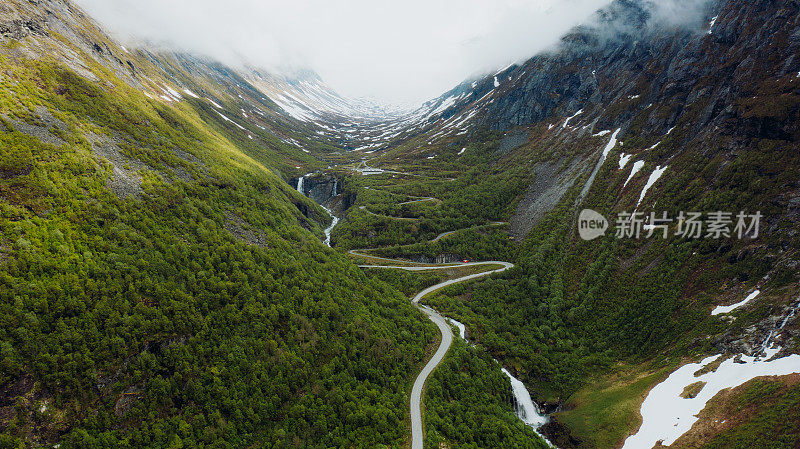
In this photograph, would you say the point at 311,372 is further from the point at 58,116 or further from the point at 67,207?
the point at 58,116

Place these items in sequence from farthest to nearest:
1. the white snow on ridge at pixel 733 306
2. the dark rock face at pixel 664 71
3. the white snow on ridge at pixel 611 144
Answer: the white snow on ridge at pixel 611 144 < the dark rock face at pixel 664 71 < the white snow on ridge at pixel 733 306

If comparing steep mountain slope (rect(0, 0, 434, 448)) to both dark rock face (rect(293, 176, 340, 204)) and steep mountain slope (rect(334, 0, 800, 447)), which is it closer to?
steep mountain slope (rect(334, 0, 800, 447))

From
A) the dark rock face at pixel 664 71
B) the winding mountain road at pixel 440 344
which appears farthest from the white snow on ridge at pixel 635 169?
the winding mountain road at pixel 440 344

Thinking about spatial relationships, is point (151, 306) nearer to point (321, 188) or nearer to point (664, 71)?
point (321, 188)

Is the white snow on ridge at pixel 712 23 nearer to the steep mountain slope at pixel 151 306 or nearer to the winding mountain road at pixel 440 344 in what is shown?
the winding mountain road at pixel 440 344

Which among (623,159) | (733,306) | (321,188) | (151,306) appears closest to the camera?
(151,306)

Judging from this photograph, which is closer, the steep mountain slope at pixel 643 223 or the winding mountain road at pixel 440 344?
the winding mountain road at pixel 440 344

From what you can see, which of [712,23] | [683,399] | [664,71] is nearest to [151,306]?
[683,399]

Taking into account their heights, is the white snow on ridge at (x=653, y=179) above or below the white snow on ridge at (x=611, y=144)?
below

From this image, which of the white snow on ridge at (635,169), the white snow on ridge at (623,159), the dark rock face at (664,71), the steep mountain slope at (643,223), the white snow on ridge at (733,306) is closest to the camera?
the white snow on ridge at (733,306)
